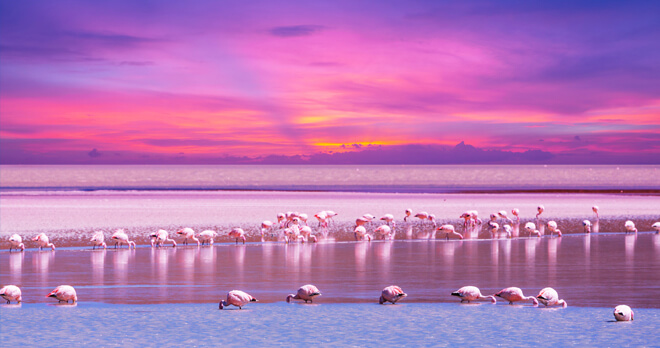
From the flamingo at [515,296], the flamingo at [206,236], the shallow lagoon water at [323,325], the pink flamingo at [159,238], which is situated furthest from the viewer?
the flamingo at [206,236]

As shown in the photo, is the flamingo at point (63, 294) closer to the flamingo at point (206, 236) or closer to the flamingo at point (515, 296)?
the flamingo at point (515, 296)

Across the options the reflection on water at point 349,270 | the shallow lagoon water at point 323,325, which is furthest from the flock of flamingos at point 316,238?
the reflection on water at point 349,270

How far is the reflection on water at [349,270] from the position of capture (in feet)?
45.4

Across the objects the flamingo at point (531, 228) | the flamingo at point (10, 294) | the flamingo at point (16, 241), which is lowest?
the flamingo at point (10, 294)

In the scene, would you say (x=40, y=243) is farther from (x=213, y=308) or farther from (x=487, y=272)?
(x=487, y=272)

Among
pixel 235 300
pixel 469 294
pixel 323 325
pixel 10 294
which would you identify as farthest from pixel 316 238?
pixel 323 325

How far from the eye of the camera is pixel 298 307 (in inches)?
487

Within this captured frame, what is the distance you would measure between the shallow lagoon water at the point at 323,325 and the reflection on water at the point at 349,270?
0.96 meters

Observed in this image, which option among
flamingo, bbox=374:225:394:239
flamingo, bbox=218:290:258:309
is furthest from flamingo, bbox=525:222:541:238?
flamingo, bbox=218:290:258:309

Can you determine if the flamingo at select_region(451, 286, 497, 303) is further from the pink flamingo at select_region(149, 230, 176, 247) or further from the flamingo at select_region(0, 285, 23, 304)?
the pink flamingo at select_region(149, 230, 176, 247)

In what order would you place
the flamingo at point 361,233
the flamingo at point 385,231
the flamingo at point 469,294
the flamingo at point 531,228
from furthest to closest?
the flamingo at point 531,228 → the flamingo at point 385,231 → the flamingo at point 361,233 → the flamingo at point 469,294

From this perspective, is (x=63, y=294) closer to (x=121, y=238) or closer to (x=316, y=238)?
(x=121, y=238)

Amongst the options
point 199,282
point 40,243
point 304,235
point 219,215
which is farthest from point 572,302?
point 219,215

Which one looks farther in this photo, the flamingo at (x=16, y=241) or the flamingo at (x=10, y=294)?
the flamingo at (x=16, y=241)
